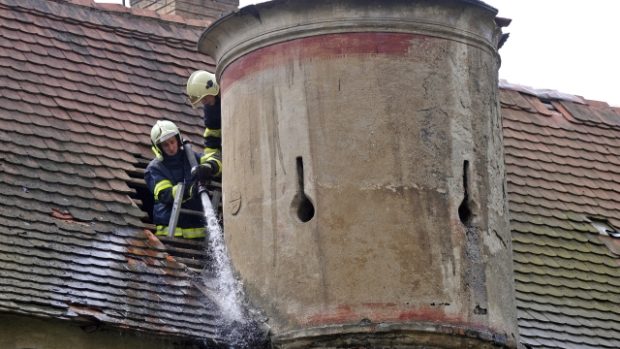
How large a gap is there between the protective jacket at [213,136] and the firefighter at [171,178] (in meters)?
0.13

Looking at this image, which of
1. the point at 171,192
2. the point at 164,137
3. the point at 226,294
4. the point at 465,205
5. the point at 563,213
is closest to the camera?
the point at 465,205

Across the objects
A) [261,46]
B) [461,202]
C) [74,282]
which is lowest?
[74,282]

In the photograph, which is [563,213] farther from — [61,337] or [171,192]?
[61,337]

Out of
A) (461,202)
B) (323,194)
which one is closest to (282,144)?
(323,194)

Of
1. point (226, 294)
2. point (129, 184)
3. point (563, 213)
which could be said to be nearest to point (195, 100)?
point (129, 184)

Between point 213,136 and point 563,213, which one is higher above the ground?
point 563,213

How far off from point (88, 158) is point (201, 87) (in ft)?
4.23

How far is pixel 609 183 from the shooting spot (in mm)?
20156

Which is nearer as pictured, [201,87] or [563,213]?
[201,87]

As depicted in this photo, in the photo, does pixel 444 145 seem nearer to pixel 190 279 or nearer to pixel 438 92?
pixel 438 92

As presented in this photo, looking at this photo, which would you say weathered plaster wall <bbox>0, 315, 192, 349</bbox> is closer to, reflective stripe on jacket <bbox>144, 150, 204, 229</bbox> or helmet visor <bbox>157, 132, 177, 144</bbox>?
A: reflective stripe on jacket <bbox>144, 150, 204, 229</bbox>

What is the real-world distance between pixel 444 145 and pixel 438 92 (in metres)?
0.46

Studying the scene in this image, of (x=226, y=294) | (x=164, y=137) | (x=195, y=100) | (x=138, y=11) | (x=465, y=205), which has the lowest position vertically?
(x=226, y=294)

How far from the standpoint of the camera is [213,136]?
1639 cm
